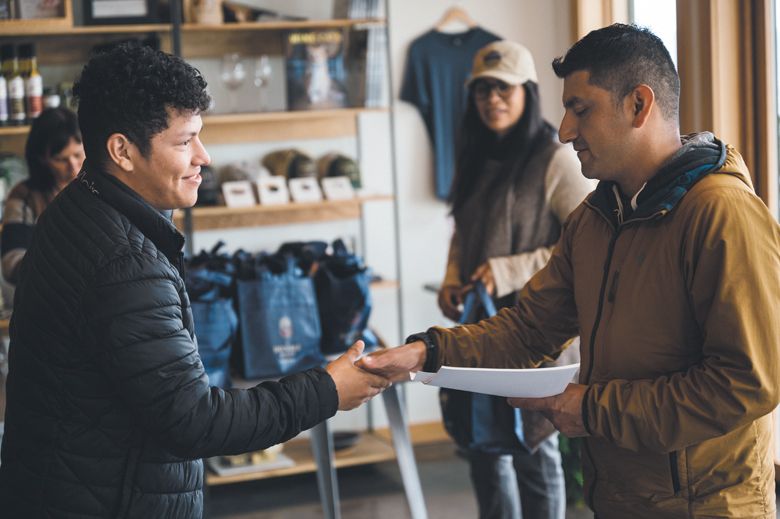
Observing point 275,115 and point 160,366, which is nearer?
point 160,366

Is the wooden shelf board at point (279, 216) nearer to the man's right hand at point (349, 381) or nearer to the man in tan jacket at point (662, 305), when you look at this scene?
the man's right hand at point (349, 381)

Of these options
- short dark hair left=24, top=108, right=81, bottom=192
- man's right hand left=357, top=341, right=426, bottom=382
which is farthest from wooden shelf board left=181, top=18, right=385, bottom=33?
man's right hand left=357, top=341, right=426, bottom=382

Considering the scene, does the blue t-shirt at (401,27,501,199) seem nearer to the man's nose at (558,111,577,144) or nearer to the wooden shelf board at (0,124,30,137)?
the wooden shelf board at (0,124,30,137)

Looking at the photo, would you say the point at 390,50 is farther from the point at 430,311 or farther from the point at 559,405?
the point at 559,405

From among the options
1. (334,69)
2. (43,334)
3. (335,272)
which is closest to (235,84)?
(334,69)

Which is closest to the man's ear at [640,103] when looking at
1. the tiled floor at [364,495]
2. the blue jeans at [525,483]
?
the blue jeans at [525,483]

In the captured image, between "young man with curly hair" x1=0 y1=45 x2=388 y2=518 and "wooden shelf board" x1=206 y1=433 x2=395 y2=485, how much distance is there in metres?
2.69

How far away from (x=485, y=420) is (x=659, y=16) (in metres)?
1.89

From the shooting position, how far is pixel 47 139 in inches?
136

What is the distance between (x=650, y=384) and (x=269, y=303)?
2002 millimetres

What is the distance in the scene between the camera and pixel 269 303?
3465 mm

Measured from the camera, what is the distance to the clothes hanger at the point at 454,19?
4910mm

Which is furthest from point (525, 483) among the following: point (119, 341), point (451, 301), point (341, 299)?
point (119, 341)

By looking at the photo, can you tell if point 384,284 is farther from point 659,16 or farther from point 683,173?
point 683,173
